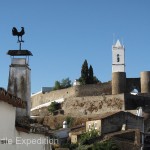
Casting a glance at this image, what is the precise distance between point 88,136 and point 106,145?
5151mm

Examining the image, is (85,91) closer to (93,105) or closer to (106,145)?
(93,105)

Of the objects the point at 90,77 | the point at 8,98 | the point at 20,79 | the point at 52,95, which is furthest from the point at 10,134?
the point at 90,77

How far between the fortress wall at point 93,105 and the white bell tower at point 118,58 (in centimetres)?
1103

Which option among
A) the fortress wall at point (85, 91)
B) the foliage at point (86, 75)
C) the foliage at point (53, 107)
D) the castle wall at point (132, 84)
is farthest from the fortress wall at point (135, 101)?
the foliage at point (86, 75)

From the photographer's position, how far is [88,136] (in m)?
42.8

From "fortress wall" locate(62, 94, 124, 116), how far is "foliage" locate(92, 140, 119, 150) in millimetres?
24519

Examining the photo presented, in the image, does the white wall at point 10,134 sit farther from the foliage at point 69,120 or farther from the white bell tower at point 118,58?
the white bell tower at point 118,58

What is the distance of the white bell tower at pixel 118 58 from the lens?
76.5 metres

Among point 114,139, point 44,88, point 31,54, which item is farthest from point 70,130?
point 44,88

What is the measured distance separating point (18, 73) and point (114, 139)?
89.3ft

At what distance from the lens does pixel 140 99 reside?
65.6 meters

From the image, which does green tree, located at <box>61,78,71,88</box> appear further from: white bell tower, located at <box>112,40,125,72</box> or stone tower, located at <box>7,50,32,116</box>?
stone tower, located at <box>7,50,32,116</box>

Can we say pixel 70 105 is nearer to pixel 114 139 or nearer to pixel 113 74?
pixel 113 74

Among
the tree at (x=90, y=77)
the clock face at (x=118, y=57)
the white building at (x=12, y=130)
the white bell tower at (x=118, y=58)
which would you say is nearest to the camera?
the white building at (x=12, y=130)
